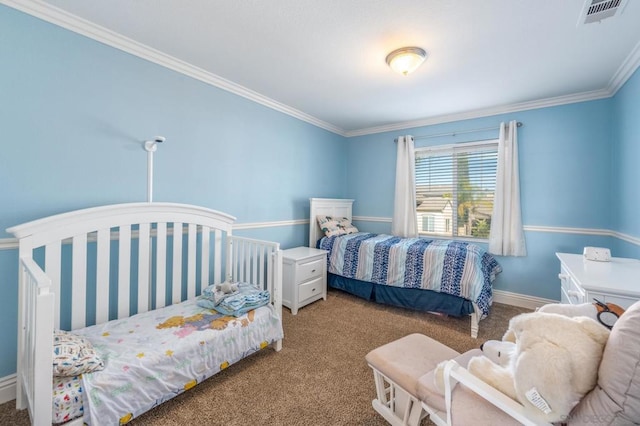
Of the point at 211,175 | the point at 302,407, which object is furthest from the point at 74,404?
the point at 211,175

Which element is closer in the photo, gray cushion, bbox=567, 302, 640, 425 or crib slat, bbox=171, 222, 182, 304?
gray cushion, bbox=567, 302, 640, 425

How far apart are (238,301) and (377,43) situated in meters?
2.18

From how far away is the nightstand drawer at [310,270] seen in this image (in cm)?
297

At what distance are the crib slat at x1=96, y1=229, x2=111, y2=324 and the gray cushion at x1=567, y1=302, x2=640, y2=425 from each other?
2.40 meters

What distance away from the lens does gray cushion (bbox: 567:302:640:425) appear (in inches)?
25.9

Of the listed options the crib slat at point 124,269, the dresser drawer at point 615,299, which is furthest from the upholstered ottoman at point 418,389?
the crib slat at point 124,269

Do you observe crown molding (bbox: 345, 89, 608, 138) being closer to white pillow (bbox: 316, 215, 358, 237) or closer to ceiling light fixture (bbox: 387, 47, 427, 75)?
white pillow (bbox: 316, 215, 358, 237)

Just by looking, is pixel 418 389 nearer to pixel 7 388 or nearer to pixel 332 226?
pixel 7 388

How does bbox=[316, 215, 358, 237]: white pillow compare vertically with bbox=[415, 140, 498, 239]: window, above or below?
below

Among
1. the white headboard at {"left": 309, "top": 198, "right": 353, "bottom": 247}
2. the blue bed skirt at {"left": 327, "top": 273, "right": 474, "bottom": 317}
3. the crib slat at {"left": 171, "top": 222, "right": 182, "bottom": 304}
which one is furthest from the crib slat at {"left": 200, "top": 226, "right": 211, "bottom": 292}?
the blue bed skirt at {"left": 327, "top": 273, "right": 474, "bottom": 317}

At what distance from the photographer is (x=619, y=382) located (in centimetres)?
68

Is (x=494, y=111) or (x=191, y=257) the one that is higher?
(x=494, y=111)

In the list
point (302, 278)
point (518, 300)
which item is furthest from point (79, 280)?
point (518, 300)

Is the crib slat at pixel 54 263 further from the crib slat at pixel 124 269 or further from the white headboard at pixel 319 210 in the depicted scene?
the white headboard at pixel 319 210
